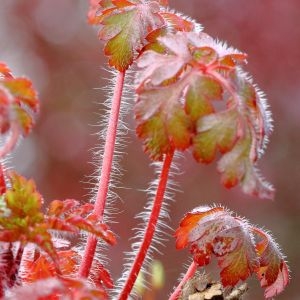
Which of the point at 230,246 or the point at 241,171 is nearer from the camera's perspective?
the point at 241,171

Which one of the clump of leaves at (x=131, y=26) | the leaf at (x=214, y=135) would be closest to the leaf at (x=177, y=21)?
the clump of leaves at (x=131, y=26)

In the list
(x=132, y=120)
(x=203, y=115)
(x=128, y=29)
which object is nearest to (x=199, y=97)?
(x=203, y=115)

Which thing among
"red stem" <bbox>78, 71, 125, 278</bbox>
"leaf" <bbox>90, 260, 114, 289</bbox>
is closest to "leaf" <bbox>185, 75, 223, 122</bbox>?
"red stem" <bbox>78, 71, 125, 278</bbox>

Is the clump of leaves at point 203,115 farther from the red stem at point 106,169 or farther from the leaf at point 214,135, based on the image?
the red stem at point 106,169

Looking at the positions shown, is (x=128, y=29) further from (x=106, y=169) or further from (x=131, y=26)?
(x=106, y=169)

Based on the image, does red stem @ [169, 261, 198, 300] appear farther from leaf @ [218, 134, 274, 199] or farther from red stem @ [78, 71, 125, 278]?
leaf @ [218, 134, 274, 199]

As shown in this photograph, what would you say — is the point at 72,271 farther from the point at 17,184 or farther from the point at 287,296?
the point at 287,296
